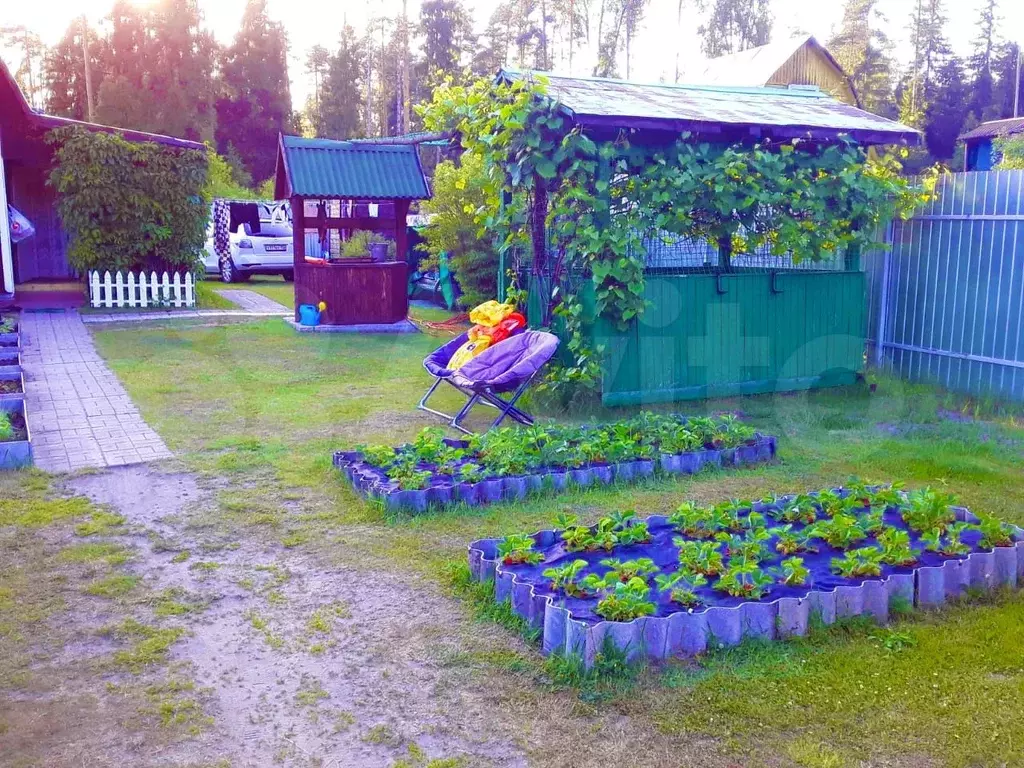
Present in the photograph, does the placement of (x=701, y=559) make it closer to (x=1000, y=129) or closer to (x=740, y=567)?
(x=740, y=567)

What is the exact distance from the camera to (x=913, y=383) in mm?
9648

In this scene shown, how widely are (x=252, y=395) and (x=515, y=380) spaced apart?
9.89 feet

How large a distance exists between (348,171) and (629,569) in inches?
433

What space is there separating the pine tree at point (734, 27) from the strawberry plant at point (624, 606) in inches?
1910

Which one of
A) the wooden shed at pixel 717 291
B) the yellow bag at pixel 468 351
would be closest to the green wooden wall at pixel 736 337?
the wooden shed at pixel 717 291

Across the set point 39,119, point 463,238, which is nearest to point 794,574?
point 463,238

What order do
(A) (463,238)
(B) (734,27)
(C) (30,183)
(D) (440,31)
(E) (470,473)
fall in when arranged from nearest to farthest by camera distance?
(E) (470,473) < (A) (463,238) < (C) (30,183) < (D) (440,31) < (B) (734,27)

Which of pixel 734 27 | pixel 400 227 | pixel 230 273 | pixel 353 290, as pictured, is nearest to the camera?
pixel 353 290

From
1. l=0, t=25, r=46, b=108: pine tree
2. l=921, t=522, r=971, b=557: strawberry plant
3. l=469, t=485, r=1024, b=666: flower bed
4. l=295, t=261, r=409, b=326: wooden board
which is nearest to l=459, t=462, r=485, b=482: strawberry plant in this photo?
l=469, t=485, r=1024, b=666: flower bed

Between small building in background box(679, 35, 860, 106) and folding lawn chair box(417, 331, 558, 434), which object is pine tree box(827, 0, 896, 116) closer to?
small building in background box(679, 35, 860, 106)

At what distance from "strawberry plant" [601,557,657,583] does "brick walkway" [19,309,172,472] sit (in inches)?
156

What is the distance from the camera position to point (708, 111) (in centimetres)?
848

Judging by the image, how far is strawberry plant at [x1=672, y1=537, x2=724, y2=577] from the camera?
13.7ft

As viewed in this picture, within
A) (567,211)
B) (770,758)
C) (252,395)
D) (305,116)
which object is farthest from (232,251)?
(305,116)
